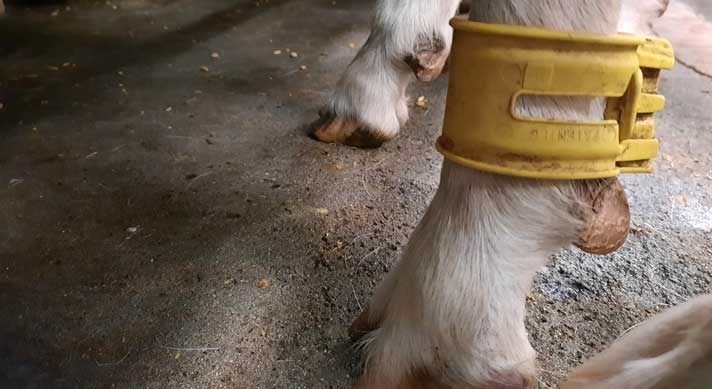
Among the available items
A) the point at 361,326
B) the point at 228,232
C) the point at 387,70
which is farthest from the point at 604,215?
the point at 387,70

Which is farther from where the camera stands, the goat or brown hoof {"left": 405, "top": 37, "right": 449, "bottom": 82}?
brown hoof {"left": 405, "top": 37, "right": 449, "bottom": 82}

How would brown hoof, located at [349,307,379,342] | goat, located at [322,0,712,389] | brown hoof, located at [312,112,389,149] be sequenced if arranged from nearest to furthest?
goat, located at [322,0,712,389] < brown hoof, located at [349,307,379,342] < brown hoof, located at [312,112,389,149]

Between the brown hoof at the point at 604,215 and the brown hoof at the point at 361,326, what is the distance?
0.88ft

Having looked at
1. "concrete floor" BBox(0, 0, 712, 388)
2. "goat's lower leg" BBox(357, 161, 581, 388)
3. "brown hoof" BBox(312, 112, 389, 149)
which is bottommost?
"concrete floor" BBox(0, 0, 712, 388)

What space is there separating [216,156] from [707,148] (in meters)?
1.16

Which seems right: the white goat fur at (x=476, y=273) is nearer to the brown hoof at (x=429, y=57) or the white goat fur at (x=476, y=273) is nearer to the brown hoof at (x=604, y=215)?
the brown hoof at (x=604, y=215)

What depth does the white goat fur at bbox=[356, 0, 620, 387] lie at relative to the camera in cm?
57

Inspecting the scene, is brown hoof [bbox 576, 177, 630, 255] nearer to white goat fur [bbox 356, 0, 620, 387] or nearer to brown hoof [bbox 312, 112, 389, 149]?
white goat fur [bbox 356, 0, 620, 387]

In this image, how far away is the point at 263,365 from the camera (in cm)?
74

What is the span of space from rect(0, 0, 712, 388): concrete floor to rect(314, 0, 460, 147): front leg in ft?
0.19

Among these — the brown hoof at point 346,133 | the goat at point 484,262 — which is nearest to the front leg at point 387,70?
the brown hoof at point 346,133

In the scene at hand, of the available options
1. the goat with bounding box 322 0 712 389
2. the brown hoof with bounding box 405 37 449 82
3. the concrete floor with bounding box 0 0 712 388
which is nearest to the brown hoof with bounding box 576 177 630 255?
the goat with bounding box 322 0 712 389

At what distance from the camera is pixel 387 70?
1.26 metres

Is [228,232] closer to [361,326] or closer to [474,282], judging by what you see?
[361,326]
